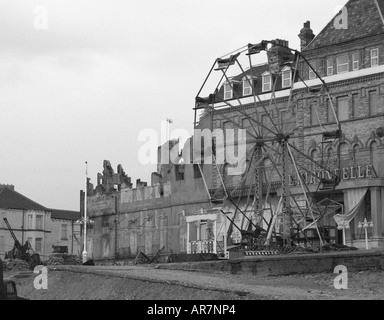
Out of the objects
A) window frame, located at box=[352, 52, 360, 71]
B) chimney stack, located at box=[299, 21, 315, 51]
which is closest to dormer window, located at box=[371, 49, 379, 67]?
window frame, located at box=[352, 52, 360, 71]

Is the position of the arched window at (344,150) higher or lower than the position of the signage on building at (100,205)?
higher

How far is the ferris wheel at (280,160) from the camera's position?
54719 millimetres

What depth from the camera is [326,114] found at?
7056cm

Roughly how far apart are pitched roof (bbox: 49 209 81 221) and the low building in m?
0.49

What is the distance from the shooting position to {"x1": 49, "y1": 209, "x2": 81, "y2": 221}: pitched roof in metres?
122

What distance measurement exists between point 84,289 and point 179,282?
562 cm

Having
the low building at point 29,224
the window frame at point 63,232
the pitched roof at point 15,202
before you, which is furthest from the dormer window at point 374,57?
the window frame at point 63,232

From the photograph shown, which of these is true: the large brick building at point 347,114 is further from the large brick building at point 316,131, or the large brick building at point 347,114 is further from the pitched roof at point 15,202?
the pitched roof at point 15,202

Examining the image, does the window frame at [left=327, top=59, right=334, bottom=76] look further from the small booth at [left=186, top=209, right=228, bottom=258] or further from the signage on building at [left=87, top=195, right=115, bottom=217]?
the signage on building at [left=87, top=195, right=115, bottom=217]

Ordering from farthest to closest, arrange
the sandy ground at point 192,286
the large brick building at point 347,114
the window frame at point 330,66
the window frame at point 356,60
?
the window frame at point 330,66
the window frame at point 356,60
the large brick building at point 347,114
the sandy ground at point 192,286

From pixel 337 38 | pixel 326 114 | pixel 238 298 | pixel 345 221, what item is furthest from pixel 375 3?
pixel 238 298

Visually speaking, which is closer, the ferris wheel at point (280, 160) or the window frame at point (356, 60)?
the ferris wheel at point (280, 160)

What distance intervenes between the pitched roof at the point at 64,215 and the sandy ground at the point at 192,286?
255 feet
